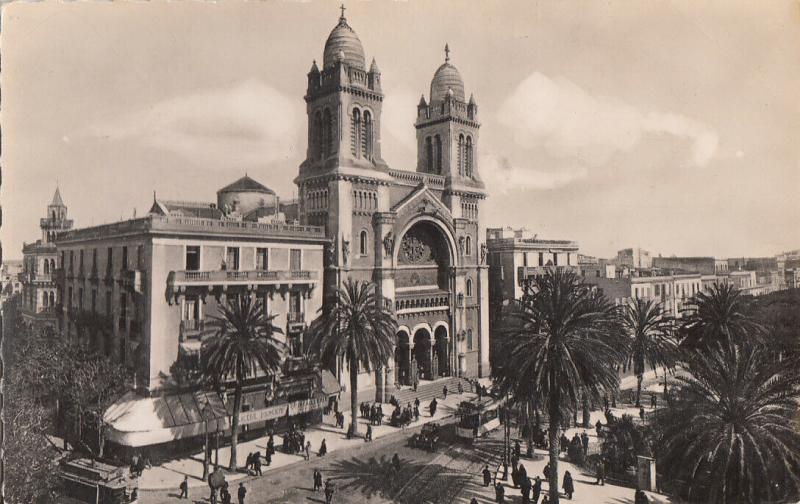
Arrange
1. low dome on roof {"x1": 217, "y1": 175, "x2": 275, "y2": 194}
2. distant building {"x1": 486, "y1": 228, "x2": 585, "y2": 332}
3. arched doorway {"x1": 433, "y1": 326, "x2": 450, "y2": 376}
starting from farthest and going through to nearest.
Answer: distant building {"x1": 486, "y1": 228, "x2": 585, "y2": 332}
low dome on roof {"x1": 217, "y1": 175, "x2": 275, "y2": 194}
arched doorway {"x1": 433, "y1": 326, "x2": 450, "y2": 376}

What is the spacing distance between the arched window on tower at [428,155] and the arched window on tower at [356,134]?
38.0 feet

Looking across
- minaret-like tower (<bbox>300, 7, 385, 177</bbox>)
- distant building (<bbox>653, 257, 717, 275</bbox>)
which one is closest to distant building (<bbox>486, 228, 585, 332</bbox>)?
minaret-like tower (<bbox>300, 7, 385, 177</bbox>)

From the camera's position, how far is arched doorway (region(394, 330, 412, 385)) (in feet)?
152

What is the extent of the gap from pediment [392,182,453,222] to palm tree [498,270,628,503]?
22.6 m

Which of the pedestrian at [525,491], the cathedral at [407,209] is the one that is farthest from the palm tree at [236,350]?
the pedestrian at [525,491]

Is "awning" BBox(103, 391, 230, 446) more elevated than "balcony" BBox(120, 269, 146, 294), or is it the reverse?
"balcony" BBox(120, 269, 146, 294)

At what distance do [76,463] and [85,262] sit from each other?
17.1m

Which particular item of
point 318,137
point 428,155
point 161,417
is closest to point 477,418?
point 161,417

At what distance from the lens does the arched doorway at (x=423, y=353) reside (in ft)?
Result: 158

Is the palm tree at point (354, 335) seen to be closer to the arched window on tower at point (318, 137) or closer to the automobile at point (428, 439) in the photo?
the automobile at point (428, 439)

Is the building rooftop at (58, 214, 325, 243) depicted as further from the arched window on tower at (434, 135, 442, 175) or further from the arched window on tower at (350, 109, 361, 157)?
the arched window on tower at (434, 135, 442, 175)

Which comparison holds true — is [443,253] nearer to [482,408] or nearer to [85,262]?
[482,408]

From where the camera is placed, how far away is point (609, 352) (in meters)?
23.5

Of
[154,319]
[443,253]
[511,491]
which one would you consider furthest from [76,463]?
[443,253]
